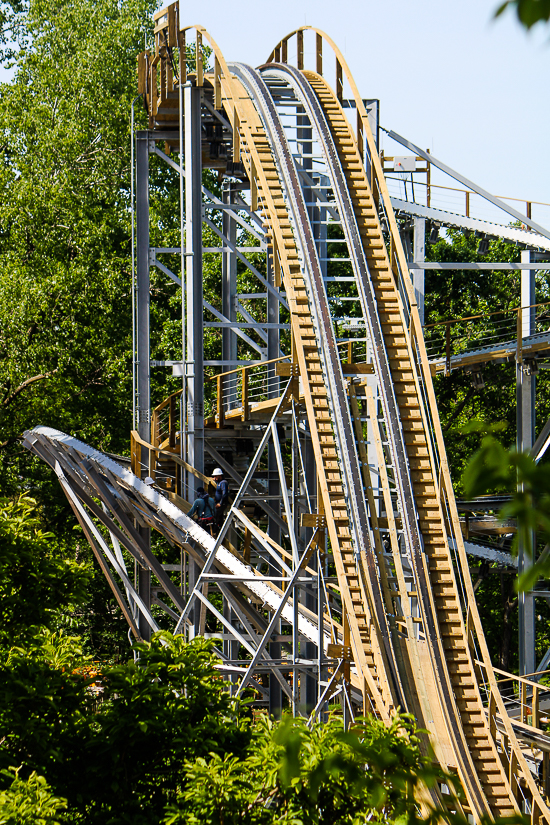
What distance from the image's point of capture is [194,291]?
621 inches

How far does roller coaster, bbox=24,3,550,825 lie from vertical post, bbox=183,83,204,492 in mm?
32

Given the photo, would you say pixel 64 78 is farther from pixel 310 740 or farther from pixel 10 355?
pixel 310 740

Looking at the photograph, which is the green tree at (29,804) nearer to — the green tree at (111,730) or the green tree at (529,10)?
the green tree at (111,730)

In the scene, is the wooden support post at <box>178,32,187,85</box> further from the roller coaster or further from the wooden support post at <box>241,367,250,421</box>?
the wooden support post at <box>241,367,250,421</box>

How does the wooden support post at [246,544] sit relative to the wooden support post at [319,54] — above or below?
below

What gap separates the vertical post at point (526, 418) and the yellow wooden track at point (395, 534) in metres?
4.71

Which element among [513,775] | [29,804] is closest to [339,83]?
[513,775]

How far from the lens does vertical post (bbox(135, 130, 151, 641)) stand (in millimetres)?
16469

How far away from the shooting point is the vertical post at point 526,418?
17.4 meters

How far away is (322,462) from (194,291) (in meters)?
5.03

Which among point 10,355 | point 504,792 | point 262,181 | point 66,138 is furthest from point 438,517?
point 66,138

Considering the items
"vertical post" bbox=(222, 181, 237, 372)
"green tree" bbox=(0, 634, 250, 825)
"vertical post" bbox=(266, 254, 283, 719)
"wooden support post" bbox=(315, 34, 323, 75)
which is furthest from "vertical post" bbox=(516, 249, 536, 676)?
"green tree" bbox=(0, 634, 250, 825)

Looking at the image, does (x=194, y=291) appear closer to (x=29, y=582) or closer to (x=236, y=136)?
(x=236, y=136)

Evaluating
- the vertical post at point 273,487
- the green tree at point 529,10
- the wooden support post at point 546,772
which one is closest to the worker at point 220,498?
the vertical post at point 273,487
